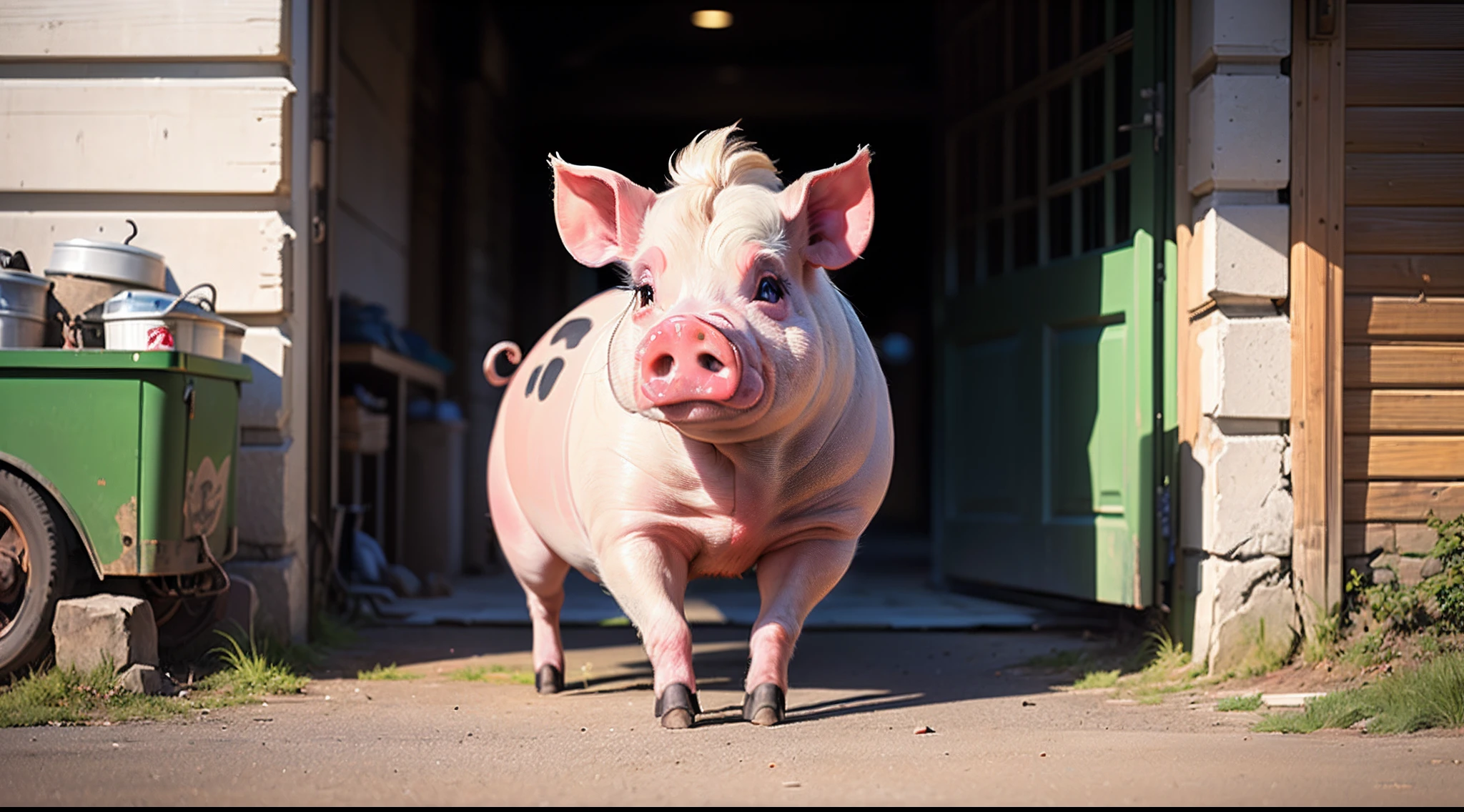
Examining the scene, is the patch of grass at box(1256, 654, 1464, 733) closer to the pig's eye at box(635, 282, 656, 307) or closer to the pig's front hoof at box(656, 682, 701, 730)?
the pig's front hoof at box(656, 682, 701, 730)

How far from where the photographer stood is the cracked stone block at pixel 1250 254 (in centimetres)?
454

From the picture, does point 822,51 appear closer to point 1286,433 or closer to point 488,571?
point 488,571

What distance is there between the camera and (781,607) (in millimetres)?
3834

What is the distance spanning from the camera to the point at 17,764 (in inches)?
117

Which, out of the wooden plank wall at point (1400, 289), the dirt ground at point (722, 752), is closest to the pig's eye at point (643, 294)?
the dirt ground at point (722, 752)

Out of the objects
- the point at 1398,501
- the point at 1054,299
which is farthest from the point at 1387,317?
the point at 1054,299

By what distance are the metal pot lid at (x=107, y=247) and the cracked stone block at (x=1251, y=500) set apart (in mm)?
3554

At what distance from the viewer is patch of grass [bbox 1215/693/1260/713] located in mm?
3949

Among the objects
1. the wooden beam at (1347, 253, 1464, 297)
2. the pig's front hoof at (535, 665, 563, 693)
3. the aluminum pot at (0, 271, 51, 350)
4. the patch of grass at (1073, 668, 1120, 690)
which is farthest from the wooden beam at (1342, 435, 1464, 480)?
the aluminum pot at (0, 271, 51, 350)

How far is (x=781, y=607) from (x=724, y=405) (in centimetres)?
81

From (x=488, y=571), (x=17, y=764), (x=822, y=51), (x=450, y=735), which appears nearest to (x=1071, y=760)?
(x=450, y=735)

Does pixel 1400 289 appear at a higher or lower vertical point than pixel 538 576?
higher

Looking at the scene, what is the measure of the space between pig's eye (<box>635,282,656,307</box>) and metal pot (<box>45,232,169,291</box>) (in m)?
1.87

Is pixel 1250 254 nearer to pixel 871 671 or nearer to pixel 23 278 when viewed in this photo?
pixel 871 671
